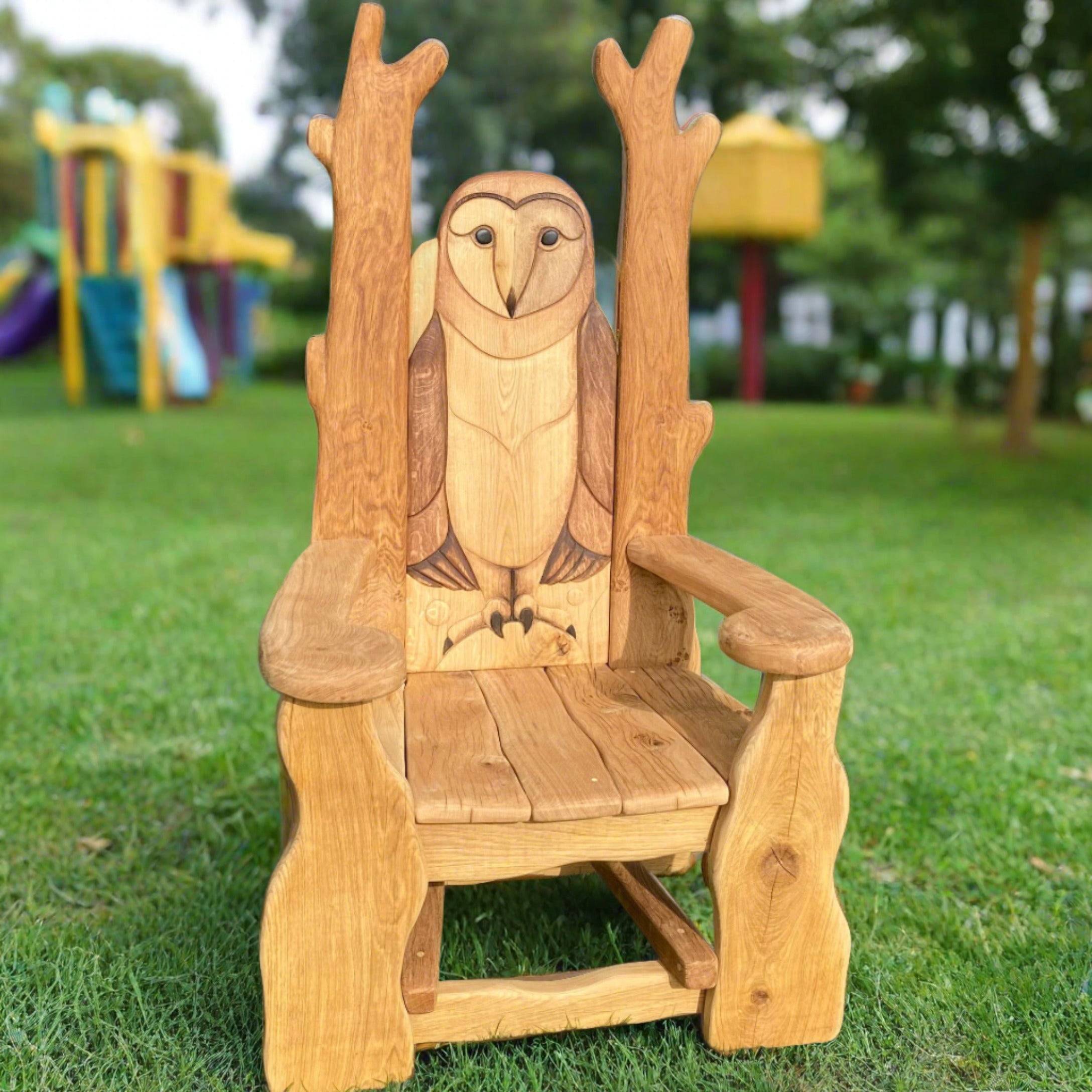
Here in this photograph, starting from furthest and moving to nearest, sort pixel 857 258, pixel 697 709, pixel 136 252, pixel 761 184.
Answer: pixel 857 258
pixel 761 184
pixel 136 252
pixel 697 709

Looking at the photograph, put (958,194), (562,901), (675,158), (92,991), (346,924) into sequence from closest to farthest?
(346,924) < (92,991) < (675,158) < (562,901) < (958,194)

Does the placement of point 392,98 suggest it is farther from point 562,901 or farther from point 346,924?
point 562,901

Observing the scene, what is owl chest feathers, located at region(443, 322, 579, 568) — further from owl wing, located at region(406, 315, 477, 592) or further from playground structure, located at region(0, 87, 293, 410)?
playground structure, located at region(0, 87, 293, 410)

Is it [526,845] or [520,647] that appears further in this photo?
[520,647]

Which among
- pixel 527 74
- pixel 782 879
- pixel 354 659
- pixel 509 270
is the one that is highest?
pixel 527 74

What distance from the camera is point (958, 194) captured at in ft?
33.1

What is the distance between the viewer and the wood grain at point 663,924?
6.02 feet

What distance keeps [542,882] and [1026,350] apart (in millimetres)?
8807

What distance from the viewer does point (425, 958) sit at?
1874 millimetres

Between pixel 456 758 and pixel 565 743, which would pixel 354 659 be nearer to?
pixel 456 758

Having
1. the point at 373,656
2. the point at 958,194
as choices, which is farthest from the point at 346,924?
the point at 958,194

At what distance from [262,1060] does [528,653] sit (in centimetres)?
86

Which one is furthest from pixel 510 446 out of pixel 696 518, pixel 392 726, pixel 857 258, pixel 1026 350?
pixel 857 258

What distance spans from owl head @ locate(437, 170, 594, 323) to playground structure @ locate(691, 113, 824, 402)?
13.4m
